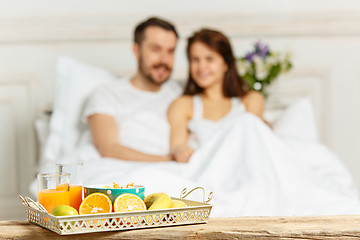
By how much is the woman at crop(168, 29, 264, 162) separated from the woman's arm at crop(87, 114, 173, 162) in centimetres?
22

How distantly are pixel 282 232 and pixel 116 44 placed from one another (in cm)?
226

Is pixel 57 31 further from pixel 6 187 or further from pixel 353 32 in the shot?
pixel 353 32

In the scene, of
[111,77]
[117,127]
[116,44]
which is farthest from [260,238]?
[116,44]

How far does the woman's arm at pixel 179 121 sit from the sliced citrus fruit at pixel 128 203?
117 centimetres

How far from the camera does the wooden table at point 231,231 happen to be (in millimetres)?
1095

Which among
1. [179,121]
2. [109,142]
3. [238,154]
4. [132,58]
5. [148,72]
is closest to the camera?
[238,154]

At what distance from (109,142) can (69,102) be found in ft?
1.42

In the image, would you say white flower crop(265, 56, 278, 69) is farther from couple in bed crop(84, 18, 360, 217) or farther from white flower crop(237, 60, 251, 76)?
couple in bed crop(84, 18, 360, 217)

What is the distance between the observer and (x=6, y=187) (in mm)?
3211

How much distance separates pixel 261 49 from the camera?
2.84 metres

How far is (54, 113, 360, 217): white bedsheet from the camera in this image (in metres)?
1.70

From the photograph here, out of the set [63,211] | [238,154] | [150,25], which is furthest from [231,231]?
[150,25]

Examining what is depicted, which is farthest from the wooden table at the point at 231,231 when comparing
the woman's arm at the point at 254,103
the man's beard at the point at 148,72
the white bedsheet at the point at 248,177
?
the man's beard at the point at 148,72

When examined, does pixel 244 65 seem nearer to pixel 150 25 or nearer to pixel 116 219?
pixel 150 25
